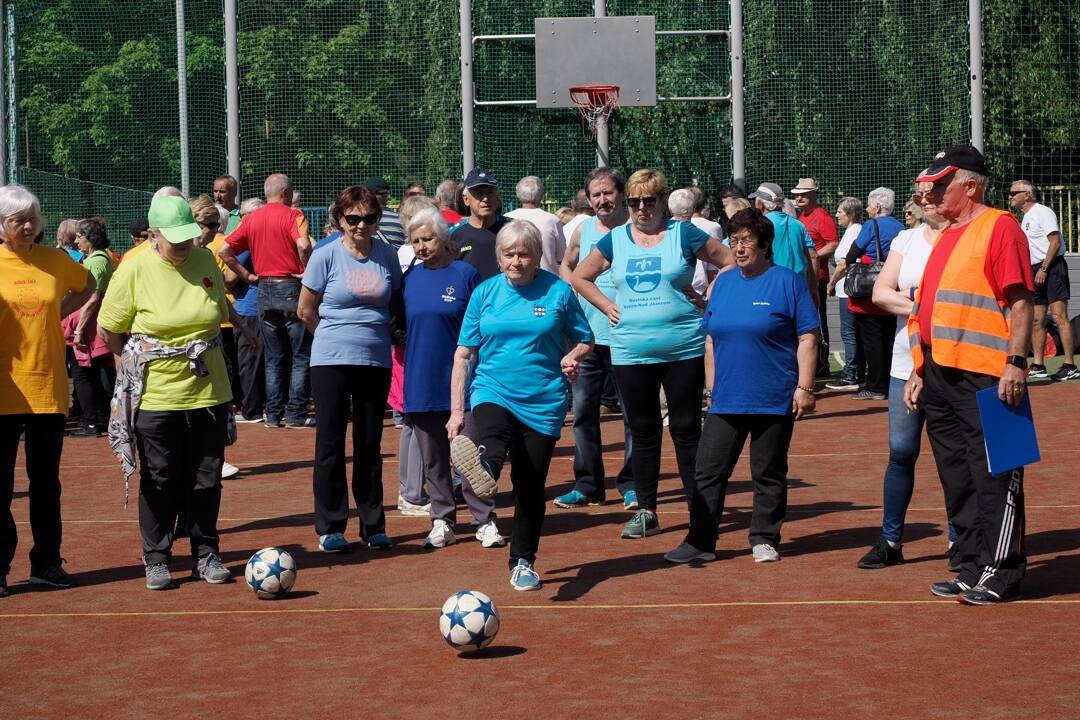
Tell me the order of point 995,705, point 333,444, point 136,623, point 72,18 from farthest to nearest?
1. point 72,18
2. point 333,444
3. point 136,623
4. point 995,705

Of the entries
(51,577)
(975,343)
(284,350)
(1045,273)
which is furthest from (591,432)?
(1045,273)

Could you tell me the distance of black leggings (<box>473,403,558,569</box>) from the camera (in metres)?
7.27

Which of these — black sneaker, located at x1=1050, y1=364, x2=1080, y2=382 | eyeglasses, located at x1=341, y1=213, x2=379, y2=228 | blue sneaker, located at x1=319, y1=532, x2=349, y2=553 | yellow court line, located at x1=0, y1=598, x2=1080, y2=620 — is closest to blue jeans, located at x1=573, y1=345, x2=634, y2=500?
blue sneaker, located at x1=319, y1=532, x2=349, y2=553

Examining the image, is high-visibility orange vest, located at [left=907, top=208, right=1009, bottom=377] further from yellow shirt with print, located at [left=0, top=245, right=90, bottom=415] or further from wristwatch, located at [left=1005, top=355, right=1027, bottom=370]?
yellow shirt with print, located at [left=0, top=245, right=90, bottom=415]

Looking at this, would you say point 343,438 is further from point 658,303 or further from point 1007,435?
point 1007,435

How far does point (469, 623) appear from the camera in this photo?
6145 millimetres

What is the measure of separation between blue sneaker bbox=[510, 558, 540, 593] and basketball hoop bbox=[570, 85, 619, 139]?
13088 mm

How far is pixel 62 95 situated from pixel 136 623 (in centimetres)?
1499

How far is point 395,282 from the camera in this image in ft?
27.6

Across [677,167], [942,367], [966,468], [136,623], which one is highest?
[677,167]

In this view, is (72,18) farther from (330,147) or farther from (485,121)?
(485,121)

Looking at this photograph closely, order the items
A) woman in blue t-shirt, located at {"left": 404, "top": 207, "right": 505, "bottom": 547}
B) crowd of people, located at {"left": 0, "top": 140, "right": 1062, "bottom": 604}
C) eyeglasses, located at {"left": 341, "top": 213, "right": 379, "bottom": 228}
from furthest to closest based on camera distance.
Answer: woman in blue t-shirt, located at {"left": 404, "top": 207, "right": 505, "bottom": 547}
eyeglasses, located at {"left": 341, "top": 213, "right": 379, "bottom": 228}
crowd of people, located at {"left": 0, "top": 140, "right": 1062, "bottom": 604}

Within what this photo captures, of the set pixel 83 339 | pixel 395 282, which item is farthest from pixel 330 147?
pixel 395 282

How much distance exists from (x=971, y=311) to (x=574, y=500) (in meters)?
3.50
